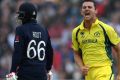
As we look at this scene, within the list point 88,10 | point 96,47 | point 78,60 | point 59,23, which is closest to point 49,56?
point 78,60

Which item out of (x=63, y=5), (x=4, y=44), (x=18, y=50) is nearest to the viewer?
(x=18, y=50)

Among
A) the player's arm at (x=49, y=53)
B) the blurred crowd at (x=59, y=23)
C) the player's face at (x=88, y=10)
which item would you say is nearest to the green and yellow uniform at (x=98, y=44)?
the player's face at (x=88, y=10)

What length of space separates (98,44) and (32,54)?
4.17ft

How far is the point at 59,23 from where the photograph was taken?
19922 millimetres

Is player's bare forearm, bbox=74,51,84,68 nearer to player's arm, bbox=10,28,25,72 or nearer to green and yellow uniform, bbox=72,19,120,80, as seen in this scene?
green and yellow uniform, bbox=72,19,120,80

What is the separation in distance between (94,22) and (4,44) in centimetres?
726

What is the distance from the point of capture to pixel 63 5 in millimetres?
20516

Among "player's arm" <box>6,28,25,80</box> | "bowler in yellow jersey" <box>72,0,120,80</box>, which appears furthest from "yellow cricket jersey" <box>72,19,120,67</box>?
"player's arm" <box>6,28,25,80</box>

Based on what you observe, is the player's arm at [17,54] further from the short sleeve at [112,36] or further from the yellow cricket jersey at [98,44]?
the short sleeve at [112,36]

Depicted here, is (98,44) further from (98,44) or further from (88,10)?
(88,10)

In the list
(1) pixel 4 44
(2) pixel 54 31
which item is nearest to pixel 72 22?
(2) pixel 54 31

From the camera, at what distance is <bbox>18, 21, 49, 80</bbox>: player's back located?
435 inches

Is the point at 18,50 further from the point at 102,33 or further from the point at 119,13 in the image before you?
the point at 119,13

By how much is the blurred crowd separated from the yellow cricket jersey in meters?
5.60
